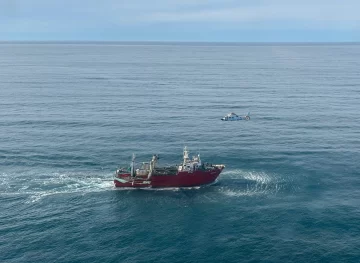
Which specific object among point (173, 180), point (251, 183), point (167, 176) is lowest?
point (251, 183)

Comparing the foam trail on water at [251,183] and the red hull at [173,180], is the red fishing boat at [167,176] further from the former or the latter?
the foam trail on water at [251,183]

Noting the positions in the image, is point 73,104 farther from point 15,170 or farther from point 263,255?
point 263,255

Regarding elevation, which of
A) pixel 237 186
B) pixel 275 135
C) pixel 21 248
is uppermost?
pixel 275 135

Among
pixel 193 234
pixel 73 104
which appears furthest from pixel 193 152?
pixel 73 104

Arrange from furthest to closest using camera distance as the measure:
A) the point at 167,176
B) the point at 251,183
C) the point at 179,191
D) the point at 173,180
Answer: the point at 251,183
the point at 173,180
the point at 179,191
the point at 167,176

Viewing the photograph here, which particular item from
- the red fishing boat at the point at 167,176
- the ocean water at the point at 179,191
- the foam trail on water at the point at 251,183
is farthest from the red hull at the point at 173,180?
the foam trail on water at the point at 251,183

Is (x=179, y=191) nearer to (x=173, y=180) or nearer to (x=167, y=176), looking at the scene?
(x=173, y=180)

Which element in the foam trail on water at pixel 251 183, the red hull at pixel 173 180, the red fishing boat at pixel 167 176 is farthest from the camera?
the red fishing boat at pixel 167 176

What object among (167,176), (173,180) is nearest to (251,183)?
(173,180)
